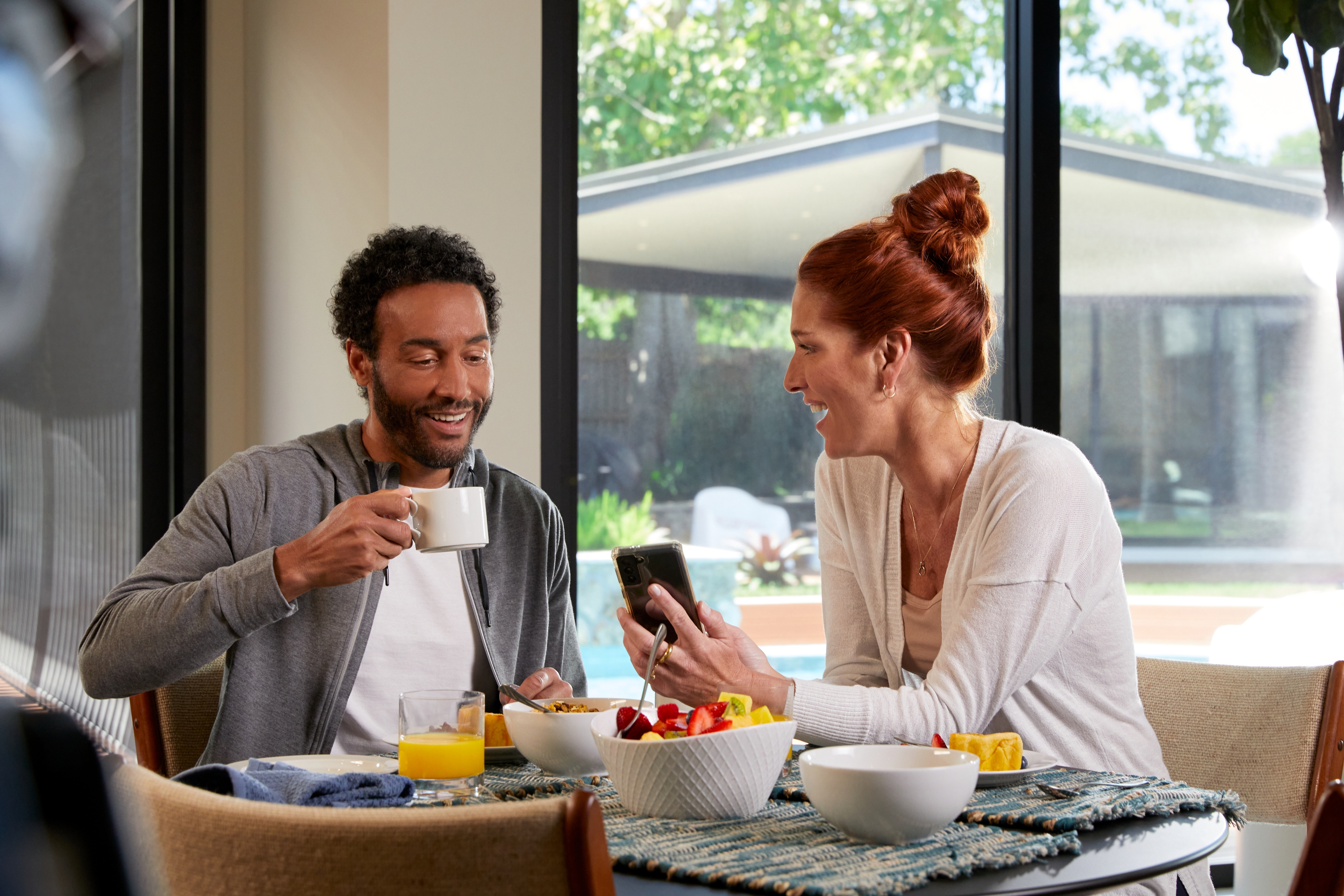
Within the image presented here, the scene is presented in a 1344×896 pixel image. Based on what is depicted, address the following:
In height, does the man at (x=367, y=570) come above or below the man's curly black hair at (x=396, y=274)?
below

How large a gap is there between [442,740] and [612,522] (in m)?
1.49

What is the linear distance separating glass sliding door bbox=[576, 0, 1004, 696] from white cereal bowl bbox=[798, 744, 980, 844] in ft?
5.50

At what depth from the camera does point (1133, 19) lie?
2.98m

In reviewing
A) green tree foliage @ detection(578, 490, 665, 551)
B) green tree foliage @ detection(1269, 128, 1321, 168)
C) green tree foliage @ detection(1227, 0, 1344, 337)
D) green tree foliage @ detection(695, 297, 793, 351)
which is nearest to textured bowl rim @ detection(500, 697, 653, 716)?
green tree foliage @ detection(578, 490, 665, 551)

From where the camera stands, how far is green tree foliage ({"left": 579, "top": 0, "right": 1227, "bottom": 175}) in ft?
8.98

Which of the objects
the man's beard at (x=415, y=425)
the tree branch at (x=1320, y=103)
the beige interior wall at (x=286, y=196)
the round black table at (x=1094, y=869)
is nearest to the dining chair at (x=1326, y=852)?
the round black table at (x=1094, y=869)

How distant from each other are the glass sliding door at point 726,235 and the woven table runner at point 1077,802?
1.48 m

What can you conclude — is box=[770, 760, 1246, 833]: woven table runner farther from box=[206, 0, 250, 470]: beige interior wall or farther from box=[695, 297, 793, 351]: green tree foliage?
box=[206, 0, 250, 470]: beige interior wall

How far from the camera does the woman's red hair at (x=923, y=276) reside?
Answer: 1.78 meters

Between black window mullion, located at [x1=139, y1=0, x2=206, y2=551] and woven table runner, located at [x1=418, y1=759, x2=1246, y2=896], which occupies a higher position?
black window mullion, located at [x1=139, y1=0, x2=206, y2=551]

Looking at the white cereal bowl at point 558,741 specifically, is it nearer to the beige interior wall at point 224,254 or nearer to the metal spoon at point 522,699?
the metal spoon at point 522,699

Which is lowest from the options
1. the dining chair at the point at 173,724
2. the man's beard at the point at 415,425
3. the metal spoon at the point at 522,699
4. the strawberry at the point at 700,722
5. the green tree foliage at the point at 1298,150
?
the dining chair at the point at 173,724

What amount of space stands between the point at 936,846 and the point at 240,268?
2325 millimetres

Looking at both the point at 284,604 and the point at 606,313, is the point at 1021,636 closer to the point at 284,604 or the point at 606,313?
the point at 284,604
